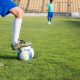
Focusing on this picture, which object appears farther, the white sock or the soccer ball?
the soccer ball

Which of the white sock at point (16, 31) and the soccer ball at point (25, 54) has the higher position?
the white sock at point (16, 31)

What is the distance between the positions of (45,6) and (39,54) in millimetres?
46386

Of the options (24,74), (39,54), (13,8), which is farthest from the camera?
(39,54)

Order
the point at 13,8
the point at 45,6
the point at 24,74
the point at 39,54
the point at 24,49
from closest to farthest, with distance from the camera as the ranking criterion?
the point at 24,74, the point at 13,8, the point at 24,49, the point at 39,54, the point at 45,6

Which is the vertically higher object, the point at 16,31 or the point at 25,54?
the point at 16,31

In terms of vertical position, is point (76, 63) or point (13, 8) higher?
point (13, 8)

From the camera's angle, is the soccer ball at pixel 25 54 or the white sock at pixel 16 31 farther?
the soccer ball at pixel 25 54

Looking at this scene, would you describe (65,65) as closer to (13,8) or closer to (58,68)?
(58,68)

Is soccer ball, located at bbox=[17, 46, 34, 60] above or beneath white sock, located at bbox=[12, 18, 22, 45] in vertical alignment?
beneath

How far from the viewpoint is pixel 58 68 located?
6.38 m

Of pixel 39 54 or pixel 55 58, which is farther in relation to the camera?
pixel 39 54

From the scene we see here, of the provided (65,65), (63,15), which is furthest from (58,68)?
(63,15)

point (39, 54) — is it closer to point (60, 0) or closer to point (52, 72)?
point (52, 72)

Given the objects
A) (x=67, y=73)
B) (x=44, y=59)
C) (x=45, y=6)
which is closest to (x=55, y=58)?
(x=44, y=59)
